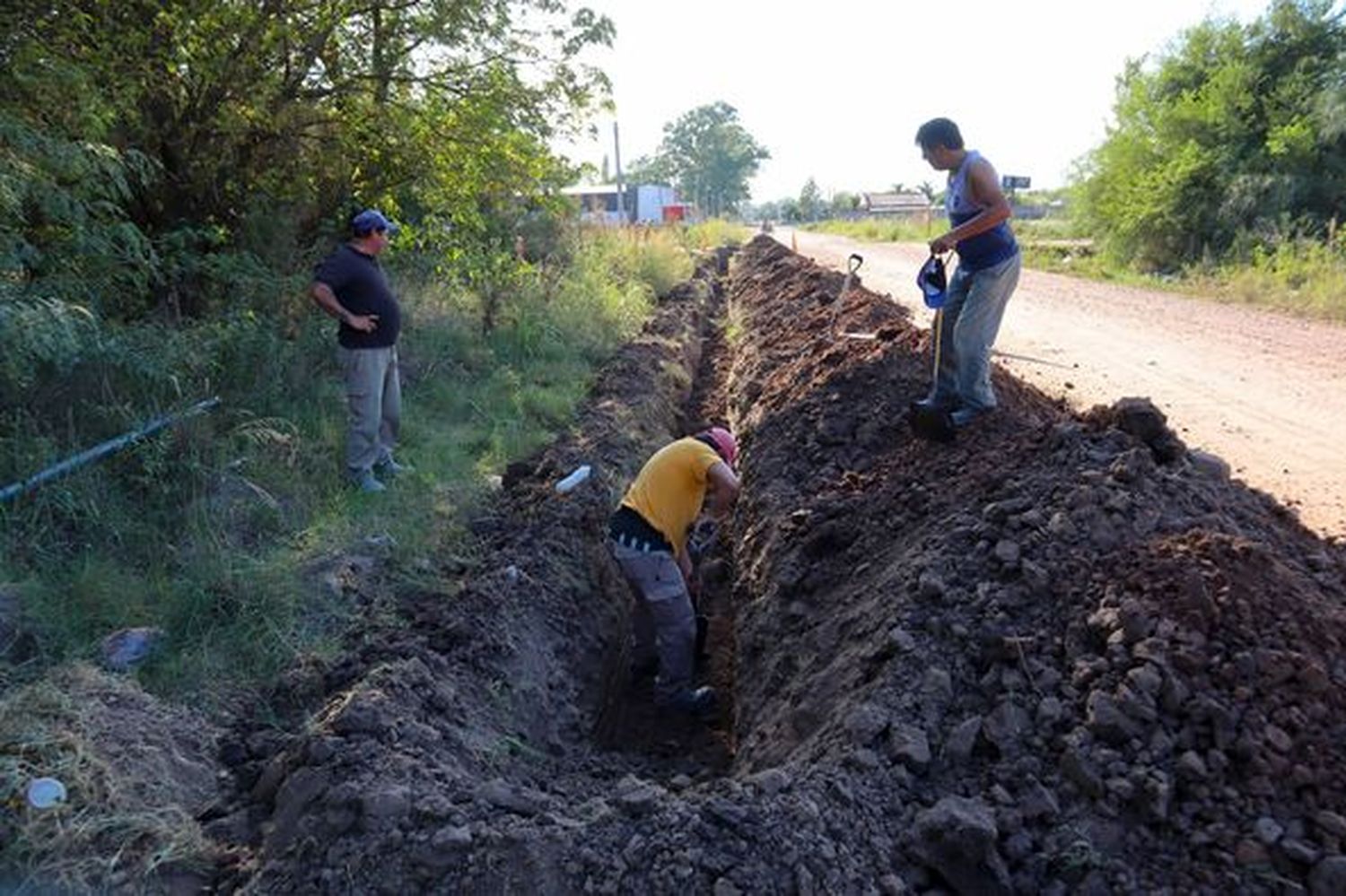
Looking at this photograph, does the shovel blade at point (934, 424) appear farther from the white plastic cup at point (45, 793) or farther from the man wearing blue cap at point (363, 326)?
the white plastic cup at point (45, 793)

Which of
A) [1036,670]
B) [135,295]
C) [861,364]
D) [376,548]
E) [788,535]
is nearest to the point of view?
[1036,670]

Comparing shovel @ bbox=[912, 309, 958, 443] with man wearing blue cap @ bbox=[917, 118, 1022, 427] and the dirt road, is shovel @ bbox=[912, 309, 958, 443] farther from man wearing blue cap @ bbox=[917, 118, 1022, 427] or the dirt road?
the dirt road

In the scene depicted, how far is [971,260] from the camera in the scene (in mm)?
5785

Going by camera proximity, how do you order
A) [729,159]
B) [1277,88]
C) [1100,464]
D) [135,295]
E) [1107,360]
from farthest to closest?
[729,159] → [1277,88] → [1107,360] → [135,295] → [1100,464]

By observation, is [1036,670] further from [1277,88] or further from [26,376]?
[1277,88]

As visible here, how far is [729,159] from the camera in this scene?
96.3 metres

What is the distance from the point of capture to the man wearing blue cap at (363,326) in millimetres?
6406

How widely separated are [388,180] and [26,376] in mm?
4482

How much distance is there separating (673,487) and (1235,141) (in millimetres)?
22672

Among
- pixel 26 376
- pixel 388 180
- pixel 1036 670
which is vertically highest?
pixel 388 180

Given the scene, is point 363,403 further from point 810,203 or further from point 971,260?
point 810,203

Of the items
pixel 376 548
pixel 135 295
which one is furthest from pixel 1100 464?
pixel 135 295

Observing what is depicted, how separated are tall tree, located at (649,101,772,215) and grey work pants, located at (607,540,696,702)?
89.8 meters

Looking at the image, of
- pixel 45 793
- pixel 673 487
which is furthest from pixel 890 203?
pixel 45 793
